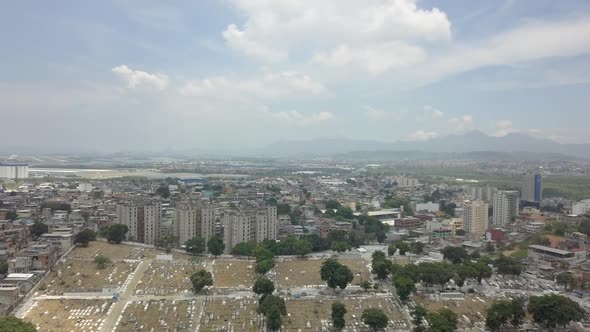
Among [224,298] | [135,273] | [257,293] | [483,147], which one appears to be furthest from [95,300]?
[483,147]

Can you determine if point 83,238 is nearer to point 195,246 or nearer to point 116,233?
point 116,233

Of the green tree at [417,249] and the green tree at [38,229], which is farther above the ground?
the green tree at [38,229]

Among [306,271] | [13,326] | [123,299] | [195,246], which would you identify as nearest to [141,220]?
[195,246]

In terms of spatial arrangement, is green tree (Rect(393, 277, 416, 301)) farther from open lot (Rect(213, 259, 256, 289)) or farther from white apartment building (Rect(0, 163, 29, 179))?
white apartment building (Rect(0, 163, 29, 179))

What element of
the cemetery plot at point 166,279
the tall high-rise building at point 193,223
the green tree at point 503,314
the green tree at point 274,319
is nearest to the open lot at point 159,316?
the cemetery plot at point 166,279

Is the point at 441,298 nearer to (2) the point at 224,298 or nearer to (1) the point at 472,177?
(2) the point at 224,298

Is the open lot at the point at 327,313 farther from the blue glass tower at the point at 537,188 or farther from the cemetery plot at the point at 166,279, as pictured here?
the blue glass tower at the point at 537,188
